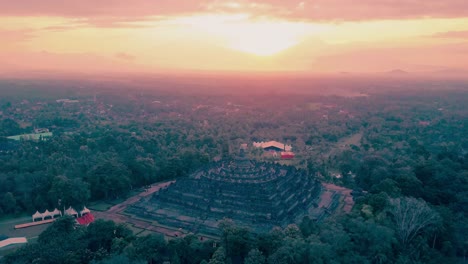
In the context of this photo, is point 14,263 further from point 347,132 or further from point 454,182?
point 347,132

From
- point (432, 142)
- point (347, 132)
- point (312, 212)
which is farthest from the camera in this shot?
point (347, 132)

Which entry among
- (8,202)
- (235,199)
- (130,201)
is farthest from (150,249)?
(8,202)

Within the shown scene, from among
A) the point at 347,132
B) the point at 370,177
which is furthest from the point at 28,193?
the point at 347,132

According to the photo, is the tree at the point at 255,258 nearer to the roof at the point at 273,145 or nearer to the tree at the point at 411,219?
the tree at the point at 411,219

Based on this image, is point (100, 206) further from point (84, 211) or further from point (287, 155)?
point (287, 155)

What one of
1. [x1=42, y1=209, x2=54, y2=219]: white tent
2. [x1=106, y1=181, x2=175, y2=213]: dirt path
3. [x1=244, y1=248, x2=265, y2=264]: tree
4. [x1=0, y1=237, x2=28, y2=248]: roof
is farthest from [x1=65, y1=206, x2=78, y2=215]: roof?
[x1=244, y1=248, x2=265, y2=264]: tree
